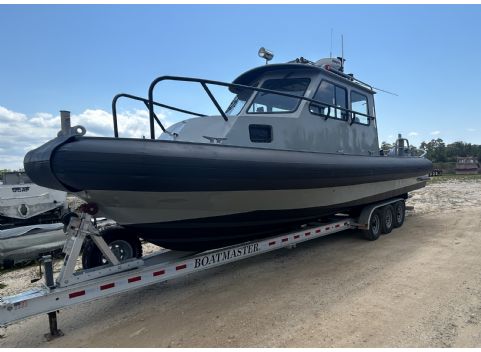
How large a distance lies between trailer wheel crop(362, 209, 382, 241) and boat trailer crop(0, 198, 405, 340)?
9.03 feet

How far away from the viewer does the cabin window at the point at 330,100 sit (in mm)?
5512

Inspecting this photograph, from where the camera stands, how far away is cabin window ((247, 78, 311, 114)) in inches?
206

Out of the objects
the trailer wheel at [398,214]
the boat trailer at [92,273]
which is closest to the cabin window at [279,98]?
the boat trailer at [92,273]

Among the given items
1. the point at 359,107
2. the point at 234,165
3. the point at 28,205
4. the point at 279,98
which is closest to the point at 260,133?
the point at 279,98

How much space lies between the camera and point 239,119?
14.9 feet

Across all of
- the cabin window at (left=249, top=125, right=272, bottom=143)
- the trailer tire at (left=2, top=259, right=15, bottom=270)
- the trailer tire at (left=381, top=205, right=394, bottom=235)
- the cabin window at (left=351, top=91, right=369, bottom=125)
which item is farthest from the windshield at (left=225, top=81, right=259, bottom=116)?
the trailer tire at (left=2, top=259, right=15, bottom=270)

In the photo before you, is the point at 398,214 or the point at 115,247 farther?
the point at 398,214

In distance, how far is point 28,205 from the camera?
9.05 meters

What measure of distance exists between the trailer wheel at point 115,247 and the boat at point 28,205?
209 inches

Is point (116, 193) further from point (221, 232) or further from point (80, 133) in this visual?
point (221, 232)

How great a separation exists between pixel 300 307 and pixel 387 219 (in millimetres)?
4375

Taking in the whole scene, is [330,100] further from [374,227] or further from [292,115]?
[374,227]

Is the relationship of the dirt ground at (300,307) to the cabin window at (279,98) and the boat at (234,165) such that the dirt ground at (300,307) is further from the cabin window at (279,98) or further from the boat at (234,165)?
the cabin window at (279,98)

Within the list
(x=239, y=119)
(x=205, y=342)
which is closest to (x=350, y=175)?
(x=239, y=119)
